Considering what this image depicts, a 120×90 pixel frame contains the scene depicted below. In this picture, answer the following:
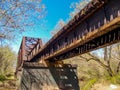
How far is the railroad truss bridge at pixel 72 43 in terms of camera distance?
23.4 feet

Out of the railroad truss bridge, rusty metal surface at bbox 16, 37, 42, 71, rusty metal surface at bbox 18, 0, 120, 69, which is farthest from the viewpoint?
rusty metal surface at bbox 16, 37, 42, 71

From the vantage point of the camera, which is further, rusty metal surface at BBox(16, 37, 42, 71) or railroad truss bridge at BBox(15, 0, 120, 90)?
rusty metal surface at BBox(16, 37, 42, 71)

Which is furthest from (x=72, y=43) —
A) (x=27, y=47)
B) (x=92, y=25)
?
(x=27, y=47)

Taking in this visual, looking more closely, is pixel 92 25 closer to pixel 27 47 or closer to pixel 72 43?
pixel 72 43

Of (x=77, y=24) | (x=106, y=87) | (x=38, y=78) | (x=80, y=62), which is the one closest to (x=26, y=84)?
(x=38, y=78)

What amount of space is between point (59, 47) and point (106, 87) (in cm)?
643

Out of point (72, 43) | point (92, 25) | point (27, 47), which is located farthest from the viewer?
point (27, 47)

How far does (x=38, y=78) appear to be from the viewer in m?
17.3

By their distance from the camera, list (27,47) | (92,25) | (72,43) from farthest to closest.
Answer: (27,47) < (72,43) < (92,25)

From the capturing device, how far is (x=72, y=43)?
34.4 feet

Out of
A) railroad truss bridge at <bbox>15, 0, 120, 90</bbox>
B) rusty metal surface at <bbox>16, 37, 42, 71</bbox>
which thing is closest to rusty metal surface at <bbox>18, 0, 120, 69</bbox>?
railroad truss bridge at <bbox>15, 0, 120, 90</bbox>

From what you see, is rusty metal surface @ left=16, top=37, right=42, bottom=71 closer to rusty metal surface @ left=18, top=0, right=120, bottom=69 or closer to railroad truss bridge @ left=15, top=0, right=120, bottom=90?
railroad truss bridge @ left=15, top=0, right=120, bottom=90

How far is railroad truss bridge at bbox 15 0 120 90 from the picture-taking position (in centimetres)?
714

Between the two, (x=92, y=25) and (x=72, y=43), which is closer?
(x=92, y=25)
